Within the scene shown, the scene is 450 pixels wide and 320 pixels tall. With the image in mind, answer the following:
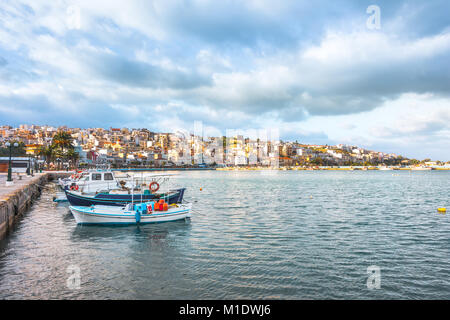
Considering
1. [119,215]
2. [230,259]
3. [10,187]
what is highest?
[10,187]

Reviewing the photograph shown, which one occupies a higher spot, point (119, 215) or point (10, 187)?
point (10, 187)

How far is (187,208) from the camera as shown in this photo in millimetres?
22609

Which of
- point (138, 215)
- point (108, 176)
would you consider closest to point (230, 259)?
point (138, 215)

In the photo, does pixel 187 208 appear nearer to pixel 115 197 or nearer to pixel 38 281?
pixel 115 197

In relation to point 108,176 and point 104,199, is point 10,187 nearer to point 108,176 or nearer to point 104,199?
point 108,176

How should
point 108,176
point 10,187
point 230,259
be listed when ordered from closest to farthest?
point 230,259, point 10,187, point 108,176

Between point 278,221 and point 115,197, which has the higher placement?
point 115,197

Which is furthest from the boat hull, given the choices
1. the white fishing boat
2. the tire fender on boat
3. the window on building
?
the window on building

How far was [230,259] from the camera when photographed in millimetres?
13531

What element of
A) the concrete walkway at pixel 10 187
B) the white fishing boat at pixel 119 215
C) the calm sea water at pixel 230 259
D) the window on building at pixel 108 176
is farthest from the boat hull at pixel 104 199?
the window on building at pixel 108 176

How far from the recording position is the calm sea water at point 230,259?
33.5 feet

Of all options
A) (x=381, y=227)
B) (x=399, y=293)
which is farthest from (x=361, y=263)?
(x=381, y=227)

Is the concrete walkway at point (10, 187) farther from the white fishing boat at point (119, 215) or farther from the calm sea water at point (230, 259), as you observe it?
the white fishing boat at point (119, 215)

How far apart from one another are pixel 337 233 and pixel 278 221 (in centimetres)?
518
